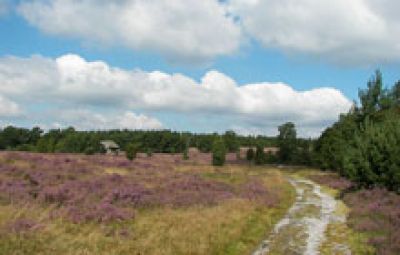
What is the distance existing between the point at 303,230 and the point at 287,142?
302 ft

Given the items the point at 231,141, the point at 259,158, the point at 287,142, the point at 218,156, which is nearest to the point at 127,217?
the point at 218,156

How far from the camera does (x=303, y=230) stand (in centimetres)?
1905

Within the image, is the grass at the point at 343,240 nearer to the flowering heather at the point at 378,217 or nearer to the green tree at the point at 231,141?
the flowering heather at the point at 378,217

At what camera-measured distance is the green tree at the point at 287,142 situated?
108562 millimetres

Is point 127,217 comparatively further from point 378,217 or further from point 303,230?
point 378,217

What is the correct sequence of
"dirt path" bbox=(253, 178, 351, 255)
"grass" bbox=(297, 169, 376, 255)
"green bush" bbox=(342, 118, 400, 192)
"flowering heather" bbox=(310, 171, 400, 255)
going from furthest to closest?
1. "green bush" bbox=(342, 118, 400, 192)
2. "flowering heather" bbox=(310, 171, 400, 255)
3. "dirt path" bbox=(253, 178, 351, 255)
4. "grass" bbox=(297, 169, 376, 255)

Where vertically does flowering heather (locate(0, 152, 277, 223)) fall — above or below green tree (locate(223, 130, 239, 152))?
below

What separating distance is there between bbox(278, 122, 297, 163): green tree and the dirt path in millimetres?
79331

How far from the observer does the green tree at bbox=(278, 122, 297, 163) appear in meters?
109

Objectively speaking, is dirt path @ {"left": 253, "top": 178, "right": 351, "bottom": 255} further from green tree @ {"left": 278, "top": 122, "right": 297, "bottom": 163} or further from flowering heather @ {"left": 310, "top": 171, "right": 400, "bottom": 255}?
green tree @ {"left": 278, "top": 122, "right": 297, "bottom": 163}

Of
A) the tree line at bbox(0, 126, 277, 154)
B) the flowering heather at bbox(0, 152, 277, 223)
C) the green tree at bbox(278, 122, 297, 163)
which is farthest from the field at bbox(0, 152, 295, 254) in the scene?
the tree line at bbox(0, 126, 277, 154)

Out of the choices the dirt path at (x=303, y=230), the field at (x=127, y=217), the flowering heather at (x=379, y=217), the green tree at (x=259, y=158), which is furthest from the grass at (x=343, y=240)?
the green tree at (x=259, y=158)

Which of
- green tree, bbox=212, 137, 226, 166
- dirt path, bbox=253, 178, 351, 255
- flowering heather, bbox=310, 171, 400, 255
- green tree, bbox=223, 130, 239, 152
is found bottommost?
dirt path, bbox=253, 178, 351, 255

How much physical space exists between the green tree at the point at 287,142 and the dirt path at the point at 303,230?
79.3 m
